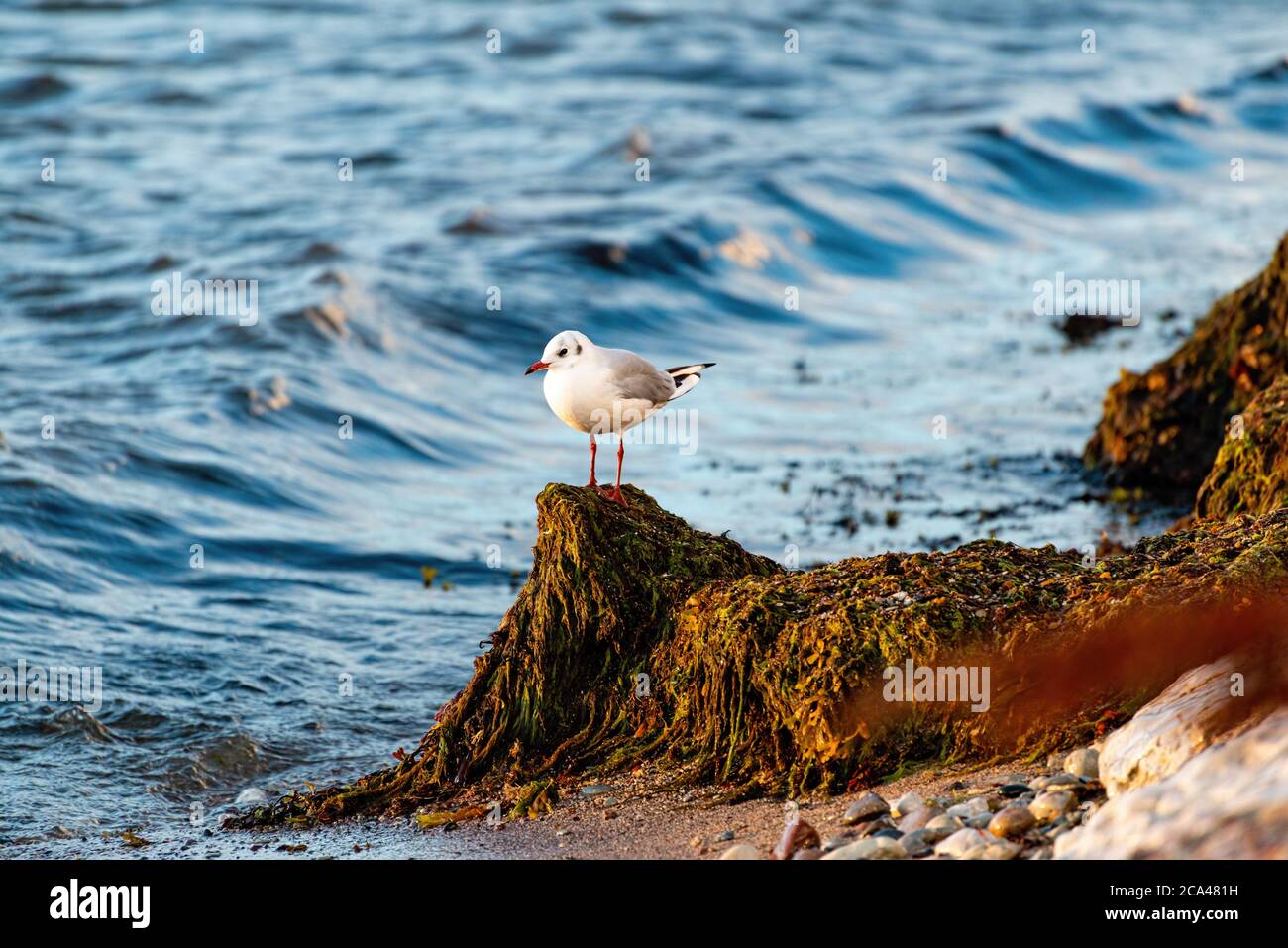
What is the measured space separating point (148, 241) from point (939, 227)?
945cm

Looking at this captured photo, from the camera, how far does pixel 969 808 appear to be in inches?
192

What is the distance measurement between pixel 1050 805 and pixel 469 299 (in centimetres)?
1272

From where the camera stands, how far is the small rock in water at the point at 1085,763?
4.93m

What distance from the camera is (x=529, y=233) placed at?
1900 cm

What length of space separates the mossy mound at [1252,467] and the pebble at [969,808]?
121 inches

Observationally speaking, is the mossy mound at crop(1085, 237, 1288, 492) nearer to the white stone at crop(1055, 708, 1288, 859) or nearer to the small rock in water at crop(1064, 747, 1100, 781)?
the small rock in water at crop(1064, 747, 1100, 781)

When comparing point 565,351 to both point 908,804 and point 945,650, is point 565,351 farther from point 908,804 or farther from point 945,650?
point 908,804

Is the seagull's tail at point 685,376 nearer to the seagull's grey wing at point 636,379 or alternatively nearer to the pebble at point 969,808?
the seagull's grey wing at point 636,379

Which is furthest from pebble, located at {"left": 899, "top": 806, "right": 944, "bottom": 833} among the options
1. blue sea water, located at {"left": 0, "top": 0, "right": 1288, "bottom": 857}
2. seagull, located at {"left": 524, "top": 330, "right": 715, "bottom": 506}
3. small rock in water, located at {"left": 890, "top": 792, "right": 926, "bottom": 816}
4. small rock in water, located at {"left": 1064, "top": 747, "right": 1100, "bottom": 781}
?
blue sea water, located at {"left": 0, "top": 0, "right": 1288, "bottom": 857}

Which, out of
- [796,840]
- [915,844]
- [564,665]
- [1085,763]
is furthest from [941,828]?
[564,665]

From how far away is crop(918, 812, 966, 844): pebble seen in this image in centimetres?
473

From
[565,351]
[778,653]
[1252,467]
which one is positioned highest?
[565,351]

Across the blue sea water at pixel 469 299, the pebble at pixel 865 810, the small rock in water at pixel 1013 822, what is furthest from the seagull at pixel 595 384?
the blue sea water at pixel 469 299
